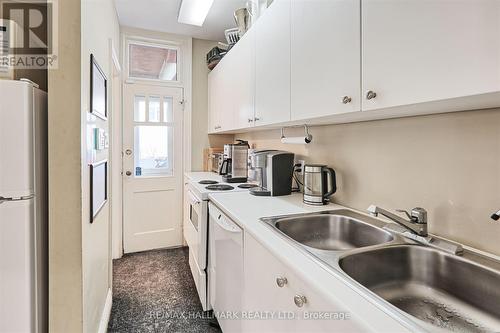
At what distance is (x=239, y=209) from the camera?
60.4 inches

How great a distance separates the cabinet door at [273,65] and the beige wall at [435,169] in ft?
1.44

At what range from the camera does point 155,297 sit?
224 cm

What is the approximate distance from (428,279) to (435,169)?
45cm

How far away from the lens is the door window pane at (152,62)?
3230 millimetres

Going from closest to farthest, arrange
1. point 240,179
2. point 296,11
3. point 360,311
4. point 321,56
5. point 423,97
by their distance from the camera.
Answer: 1. point 360,311
2. point 423,97
3. point 321,56
4. point 296,11
5. point 240,179

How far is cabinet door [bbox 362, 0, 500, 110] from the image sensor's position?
0.67 m

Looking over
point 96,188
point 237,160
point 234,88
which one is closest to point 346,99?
point 96,188

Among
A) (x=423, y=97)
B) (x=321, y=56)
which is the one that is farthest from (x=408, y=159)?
(x=321, y=56)

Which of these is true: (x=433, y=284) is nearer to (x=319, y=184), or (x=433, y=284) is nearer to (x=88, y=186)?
(x=319, y=184)

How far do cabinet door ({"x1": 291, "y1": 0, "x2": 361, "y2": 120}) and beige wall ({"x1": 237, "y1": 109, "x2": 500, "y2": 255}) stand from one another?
347 mm

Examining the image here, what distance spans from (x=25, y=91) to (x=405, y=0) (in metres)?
1.52

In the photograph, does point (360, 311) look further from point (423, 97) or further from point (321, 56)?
point (321, 56)

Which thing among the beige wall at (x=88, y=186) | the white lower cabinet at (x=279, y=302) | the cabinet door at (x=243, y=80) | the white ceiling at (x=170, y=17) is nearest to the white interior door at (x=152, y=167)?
the white ceiling at (x=170, y=17)

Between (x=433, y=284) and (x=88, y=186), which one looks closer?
(x=433, y=284)
